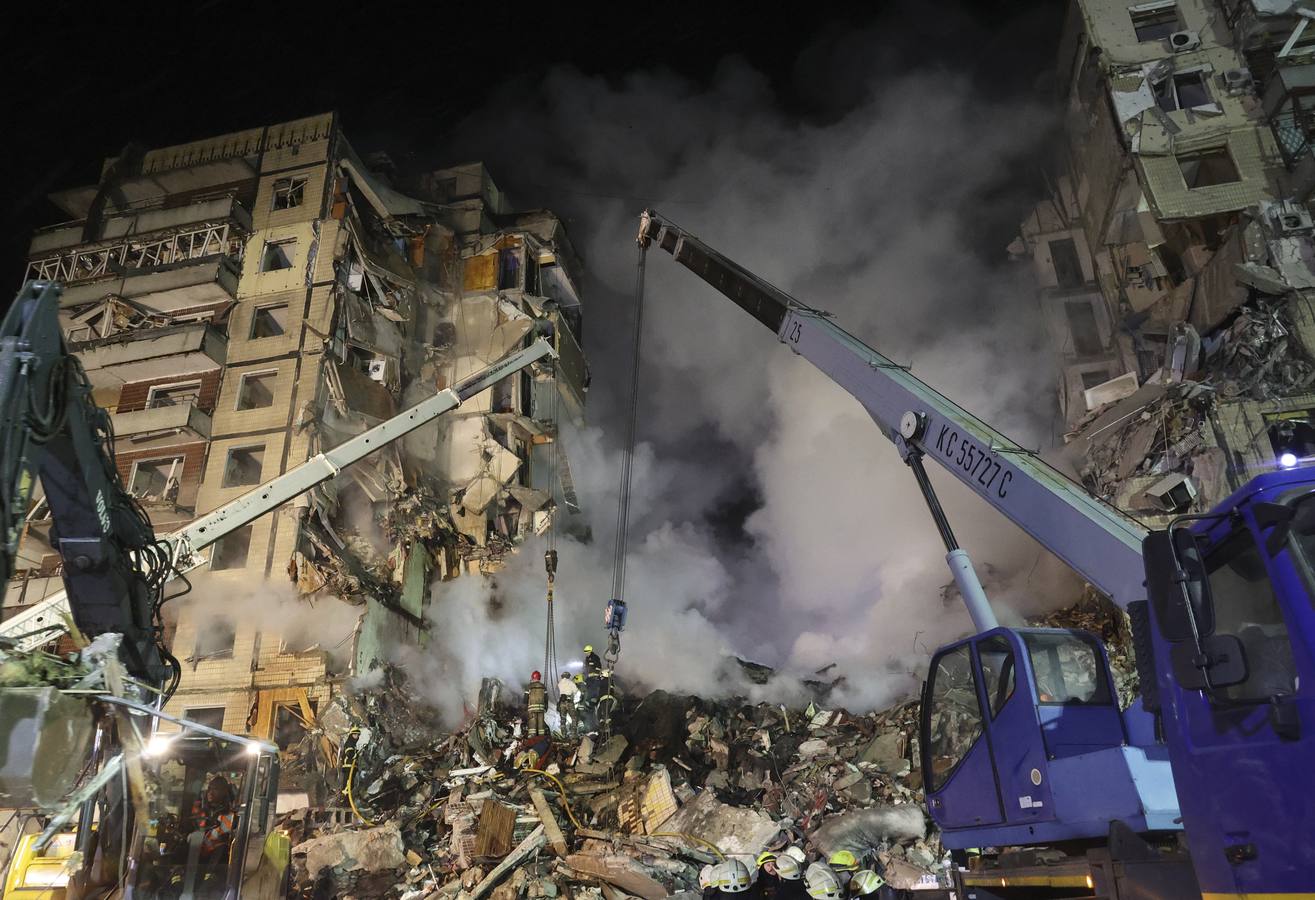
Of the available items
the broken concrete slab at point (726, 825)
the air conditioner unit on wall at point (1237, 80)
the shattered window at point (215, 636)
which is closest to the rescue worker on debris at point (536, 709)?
the broken concrete slab at point (726, 825)

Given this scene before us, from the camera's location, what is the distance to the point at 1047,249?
3122 centimetres

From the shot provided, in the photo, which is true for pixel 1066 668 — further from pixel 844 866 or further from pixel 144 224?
pixel 144 224

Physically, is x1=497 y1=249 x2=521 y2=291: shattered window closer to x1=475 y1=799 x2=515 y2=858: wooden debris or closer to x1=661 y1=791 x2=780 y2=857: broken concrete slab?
x1=475 y1=799 x2=515 y2=858: wooden debris

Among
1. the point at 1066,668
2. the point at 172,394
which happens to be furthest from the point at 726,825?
the point at 172,394

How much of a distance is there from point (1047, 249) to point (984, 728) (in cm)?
3044

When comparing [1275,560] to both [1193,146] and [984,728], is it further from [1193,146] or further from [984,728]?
[1193,146]

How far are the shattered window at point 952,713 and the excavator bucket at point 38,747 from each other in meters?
6.69

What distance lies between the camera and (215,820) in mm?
7590

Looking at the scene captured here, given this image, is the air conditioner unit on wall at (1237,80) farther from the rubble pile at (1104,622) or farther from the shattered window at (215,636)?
the shattered window at (215,636)

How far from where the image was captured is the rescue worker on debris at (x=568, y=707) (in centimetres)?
1927

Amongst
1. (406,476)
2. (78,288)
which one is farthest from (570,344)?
(78,288)

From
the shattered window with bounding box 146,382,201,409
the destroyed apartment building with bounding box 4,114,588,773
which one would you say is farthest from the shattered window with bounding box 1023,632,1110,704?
the shattered window with bounding box 146,382,201,409

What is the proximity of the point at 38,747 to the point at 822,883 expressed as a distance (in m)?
8.69

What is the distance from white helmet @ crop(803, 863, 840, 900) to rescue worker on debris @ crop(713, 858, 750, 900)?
84 cm
